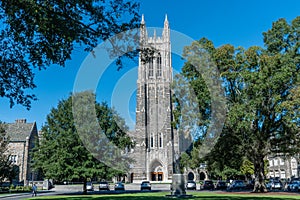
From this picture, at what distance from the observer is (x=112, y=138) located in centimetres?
3297

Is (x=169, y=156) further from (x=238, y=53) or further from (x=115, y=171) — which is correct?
(x=238, y=53)

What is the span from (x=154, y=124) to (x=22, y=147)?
30377mm

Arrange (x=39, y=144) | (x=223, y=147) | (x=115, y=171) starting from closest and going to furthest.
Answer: (x=223, y=147)
(x=115, y=171)
(x=39, y=144)

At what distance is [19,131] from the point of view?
204 feet

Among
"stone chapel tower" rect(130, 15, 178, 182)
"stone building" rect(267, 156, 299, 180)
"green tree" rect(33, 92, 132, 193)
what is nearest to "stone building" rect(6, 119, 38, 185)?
"stone chapel tower" rect(130, 15, 178, 182)

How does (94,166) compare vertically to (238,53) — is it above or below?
below

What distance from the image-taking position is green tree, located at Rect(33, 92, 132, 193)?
3008 centimetres

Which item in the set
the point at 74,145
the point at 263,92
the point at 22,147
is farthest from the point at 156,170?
the point at 263,92

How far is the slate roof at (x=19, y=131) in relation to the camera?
197 feet

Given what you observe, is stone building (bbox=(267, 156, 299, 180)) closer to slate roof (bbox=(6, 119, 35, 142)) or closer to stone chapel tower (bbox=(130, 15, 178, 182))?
stone chapel tower (bbox=(130, 15, 178, 182))

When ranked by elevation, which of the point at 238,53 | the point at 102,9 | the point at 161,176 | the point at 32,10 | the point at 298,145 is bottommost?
the point at 161,176

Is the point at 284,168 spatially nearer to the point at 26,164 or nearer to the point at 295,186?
the point at 295,186

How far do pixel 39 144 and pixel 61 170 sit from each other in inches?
244

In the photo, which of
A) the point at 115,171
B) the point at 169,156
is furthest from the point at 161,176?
the point at 115,171
